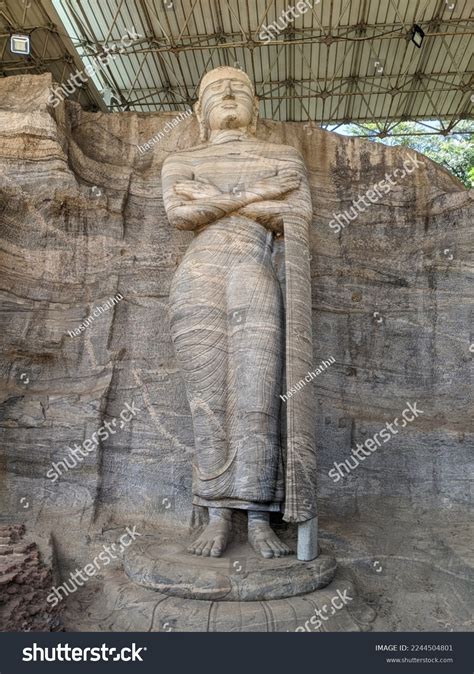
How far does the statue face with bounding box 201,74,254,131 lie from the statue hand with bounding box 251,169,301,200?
1016 mm

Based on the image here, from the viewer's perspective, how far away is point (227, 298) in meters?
5.53

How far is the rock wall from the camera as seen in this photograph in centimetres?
611

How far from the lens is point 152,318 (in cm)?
671

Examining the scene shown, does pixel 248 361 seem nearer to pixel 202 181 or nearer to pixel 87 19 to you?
pixel 202 181

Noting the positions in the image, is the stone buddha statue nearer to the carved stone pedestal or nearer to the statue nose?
the carved stone pedestal

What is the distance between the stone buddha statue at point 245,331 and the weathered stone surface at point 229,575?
151mm

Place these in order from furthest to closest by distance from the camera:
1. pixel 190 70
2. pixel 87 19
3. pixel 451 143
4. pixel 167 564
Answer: pixel 451 143 → pixel 190 70 → pixel 87 19 → pixel 167 564

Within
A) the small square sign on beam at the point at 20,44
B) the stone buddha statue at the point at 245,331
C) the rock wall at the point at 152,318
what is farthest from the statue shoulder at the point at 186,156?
the small square sign on beam at the point at 20,44

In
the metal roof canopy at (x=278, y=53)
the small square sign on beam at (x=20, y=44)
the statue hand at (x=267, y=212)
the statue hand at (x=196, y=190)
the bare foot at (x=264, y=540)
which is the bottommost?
the bare foot at (x=264, y=540)

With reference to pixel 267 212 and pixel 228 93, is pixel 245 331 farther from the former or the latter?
pixel 228 93

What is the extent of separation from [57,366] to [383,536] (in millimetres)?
3678

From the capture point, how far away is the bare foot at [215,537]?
4.66m

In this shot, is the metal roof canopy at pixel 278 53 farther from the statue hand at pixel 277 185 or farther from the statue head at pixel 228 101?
the statue hand at pixel 277 185

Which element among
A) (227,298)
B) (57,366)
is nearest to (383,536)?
(227,298)
